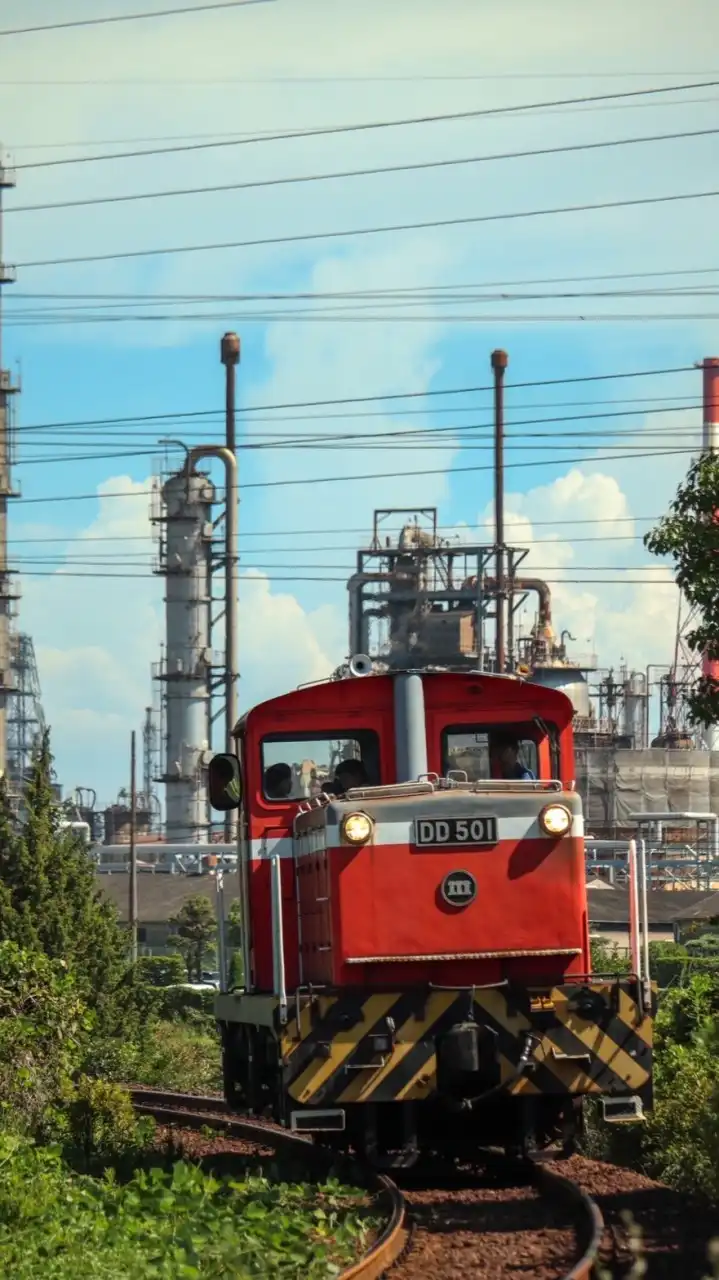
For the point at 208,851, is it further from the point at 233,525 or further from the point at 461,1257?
the point at 461,1257

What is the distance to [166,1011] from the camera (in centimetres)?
3856

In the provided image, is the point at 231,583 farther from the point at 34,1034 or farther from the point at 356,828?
the point at 356,828

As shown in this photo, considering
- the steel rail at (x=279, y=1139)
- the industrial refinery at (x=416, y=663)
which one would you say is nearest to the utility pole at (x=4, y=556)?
the industrial refinery at (x=416, y=663)

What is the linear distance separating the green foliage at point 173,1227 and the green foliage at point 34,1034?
13.4 feet

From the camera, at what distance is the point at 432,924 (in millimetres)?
10992

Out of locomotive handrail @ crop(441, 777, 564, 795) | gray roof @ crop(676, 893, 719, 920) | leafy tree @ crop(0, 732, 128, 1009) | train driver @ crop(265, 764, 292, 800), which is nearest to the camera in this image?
locomotive handrail @ crop(441, 777, 564, 795)

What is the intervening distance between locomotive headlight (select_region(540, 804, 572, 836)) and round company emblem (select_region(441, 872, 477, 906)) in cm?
60

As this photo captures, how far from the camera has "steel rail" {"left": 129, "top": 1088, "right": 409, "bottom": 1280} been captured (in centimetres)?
885

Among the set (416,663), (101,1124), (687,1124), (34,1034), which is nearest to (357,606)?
(416,663)

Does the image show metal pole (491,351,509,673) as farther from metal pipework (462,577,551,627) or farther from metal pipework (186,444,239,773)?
metal pipework (186,444,239,773)

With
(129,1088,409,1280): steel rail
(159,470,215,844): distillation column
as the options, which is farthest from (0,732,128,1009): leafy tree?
(159,470,215,844): distillation column

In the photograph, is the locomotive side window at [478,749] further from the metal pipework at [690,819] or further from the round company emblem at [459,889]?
the metal pipework at [690,819]

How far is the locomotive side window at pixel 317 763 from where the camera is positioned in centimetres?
1175

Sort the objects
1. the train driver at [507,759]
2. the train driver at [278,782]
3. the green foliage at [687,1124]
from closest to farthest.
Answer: the green foliage at [687,1124] → the train driver at [507,759] → the train driver at [278,782]
